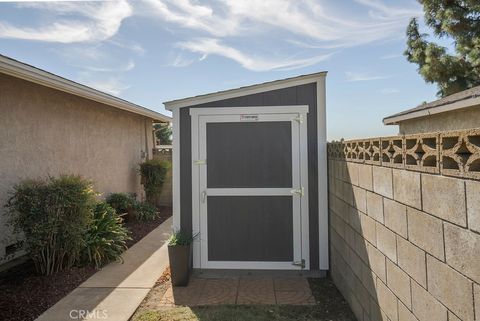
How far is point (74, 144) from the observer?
7051mm

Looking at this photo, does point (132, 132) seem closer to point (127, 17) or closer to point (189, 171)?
point (127, 17)

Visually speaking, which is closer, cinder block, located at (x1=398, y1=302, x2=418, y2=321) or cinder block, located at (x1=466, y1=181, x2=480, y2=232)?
cinder block, located at (x1=466, y1=181, x2=480, y2=232)

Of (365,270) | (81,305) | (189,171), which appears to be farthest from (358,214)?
(81,305)

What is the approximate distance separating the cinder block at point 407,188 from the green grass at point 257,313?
1.75m

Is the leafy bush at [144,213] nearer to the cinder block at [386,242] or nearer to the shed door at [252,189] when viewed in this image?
the shed door at [252,189]

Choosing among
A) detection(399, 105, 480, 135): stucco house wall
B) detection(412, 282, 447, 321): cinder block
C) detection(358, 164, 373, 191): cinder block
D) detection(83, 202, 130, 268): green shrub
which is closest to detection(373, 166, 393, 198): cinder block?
detection(358, 164, 373, 191): cinder block

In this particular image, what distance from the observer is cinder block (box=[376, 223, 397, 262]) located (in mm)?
2539

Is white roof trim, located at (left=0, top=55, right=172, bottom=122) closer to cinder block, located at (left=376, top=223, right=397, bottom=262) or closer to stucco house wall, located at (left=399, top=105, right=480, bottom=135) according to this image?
cinder block, located at (left=376, top=223, right=397, bottom=262)

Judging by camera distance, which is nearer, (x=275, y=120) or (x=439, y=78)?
(x=275, y=120)

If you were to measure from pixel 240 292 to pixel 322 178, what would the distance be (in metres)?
1.77

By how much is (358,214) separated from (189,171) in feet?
7.59

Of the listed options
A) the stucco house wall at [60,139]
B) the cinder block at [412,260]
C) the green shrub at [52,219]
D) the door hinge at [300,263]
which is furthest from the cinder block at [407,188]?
the stucco house wall at [60,139]

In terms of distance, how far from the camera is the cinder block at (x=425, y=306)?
186 centimetres
